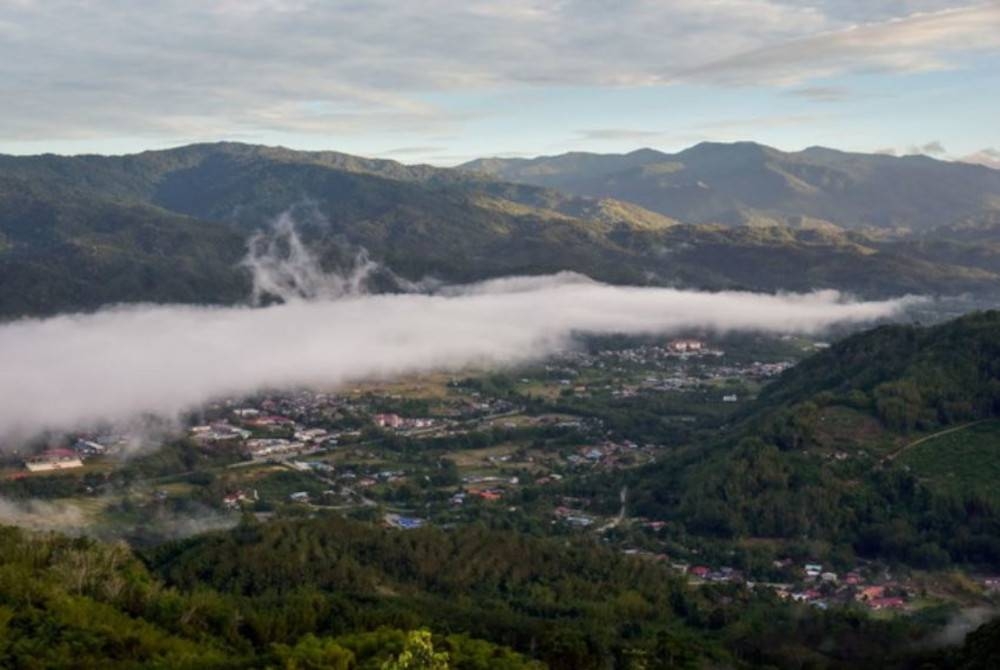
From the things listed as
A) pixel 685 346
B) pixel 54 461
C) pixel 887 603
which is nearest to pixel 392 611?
pixel 887 603

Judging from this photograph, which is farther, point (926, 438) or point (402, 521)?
point (926, 438)

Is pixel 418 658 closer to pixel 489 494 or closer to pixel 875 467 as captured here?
pixel 875 467

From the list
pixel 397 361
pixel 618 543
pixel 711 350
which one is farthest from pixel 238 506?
pixel 711 350

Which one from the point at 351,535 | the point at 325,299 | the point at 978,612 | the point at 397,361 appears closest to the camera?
the point at 978,612

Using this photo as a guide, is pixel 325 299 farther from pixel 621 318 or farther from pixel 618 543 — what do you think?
pixel 618 543

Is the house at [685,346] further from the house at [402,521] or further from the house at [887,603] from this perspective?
the house at [887,603]

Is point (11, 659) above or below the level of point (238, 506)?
above

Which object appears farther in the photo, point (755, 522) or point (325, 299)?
point (325, 299)
